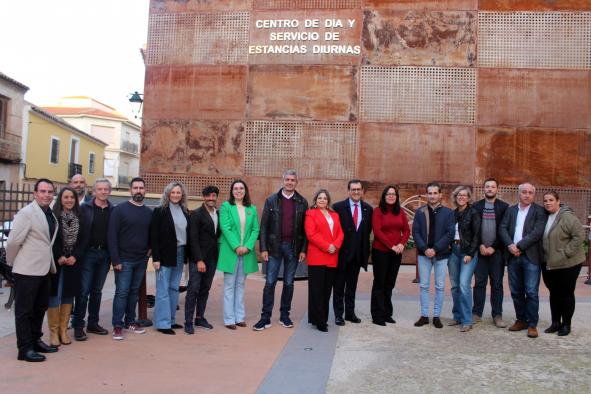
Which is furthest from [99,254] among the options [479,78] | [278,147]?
[479,78]

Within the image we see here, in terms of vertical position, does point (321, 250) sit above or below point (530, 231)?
below

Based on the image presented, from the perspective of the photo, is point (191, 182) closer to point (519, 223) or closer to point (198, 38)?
point (198, 38)

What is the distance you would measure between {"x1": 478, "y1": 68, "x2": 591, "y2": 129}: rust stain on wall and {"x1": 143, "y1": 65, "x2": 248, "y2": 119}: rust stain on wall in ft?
18.7

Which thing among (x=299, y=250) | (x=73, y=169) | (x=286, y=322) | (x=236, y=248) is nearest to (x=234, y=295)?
(x=236, y=248)

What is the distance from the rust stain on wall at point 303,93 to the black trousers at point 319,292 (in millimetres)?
6881

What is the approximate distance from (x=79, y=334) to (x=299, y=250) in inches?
100.0

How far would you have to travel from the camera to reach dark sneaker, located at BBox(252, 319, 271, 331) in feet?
20.1

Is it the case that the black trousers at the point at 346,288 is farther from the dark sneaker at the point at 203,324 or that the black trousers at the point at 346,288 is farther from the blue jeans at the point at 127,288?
the blue jeans at the point at 127,288

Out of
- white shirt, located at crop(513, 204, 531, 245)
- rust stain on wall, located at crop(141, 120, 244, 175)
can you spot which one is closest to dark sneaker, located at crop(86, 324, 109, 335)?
white shirt, located at crop(513, 204, 531, 245)

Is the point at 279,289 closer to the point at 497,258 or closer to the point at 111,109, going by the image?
the point at 497,258

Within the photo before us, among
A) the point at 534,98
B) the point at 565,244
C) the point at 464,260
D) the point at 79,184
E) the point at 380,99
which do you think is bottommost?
the point at 464,260

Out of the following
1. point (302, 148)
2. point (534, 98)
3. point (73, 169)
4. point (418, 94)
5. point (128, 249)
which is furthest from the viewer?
point (73, 169)

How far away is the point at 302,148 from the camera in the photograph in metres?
12.6

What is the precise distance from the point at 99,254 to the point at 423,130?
8.62 meters
